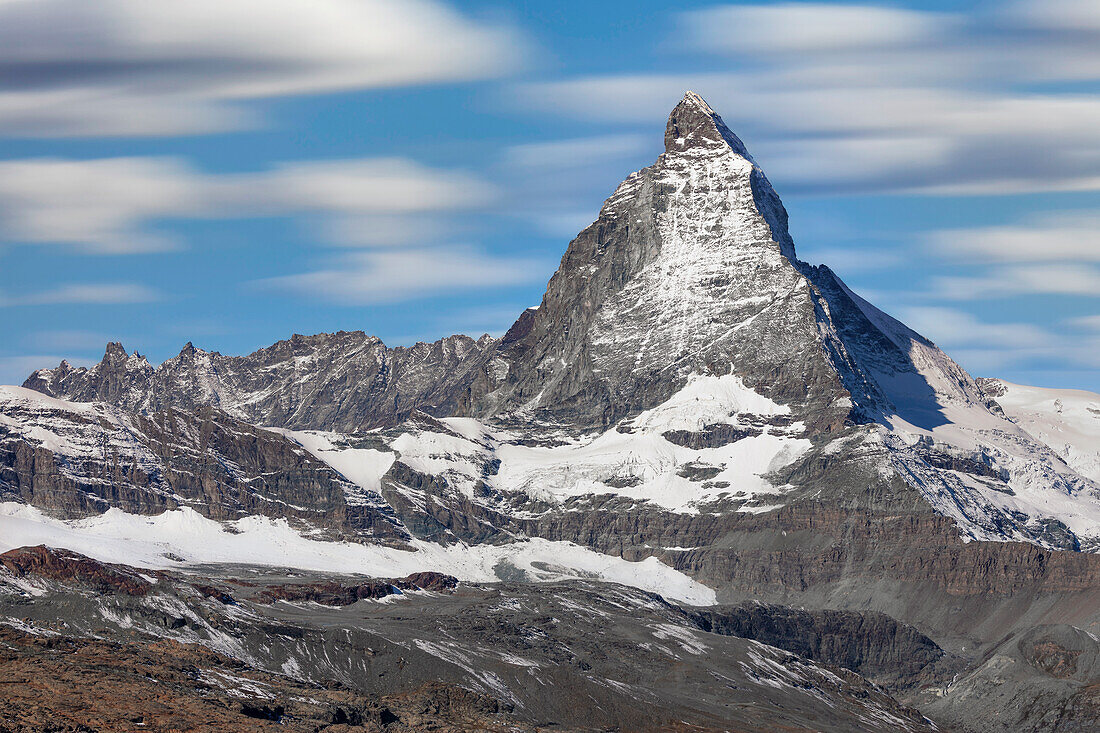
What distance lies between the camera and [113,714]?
634ft

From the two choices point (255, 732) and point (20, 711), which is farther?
point (255, 732)

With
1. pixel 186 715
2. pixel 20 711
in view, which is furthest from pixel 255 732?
pixel 20 711

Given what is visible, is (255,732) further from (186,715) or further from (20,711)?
(20,711)

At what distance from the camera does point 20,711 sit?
187 meters

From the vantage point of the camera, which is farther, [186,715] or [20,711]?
[186,715]

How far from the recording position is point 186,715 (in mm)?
199250

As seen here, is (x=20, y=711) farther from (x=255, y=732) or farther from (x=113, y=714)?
(x=255, y=732)

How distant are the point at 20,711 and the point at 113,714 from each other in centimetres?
964

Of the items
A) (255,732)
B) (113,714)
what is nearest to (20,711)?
(113,714)

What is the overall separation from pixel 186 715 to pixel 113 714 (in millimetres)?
8499

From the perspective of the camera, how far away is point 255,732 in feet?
653

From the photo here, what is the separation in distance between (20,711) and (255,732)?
23539mm
